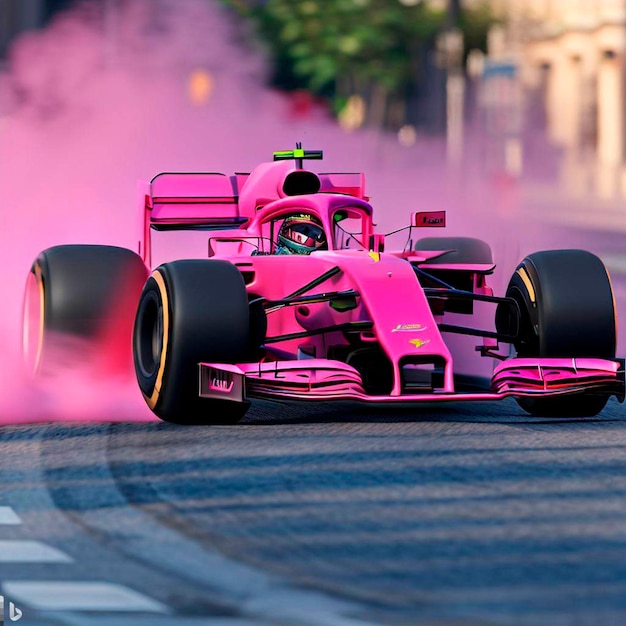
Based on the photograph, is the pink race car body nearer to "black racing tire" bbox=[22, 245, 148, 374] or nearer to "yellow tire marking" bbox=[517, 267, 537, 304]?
"yellow tire marking" bbox=[517, 267, 537, 304]

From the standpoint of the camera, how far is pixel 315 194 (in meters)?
11.3

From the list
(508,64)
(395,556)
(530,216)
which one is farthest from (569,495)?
(508,64)

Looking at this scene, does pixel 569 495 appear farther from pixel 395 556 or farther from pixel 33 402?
pixel 33 402

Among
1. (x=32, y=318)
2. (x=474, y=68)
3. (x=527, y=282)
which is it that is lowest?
(x=32, y=318)

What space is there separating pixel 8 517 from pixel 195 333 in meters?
2.42

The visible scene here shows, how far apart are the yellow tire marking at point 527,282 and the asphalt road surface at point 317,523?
0.72m

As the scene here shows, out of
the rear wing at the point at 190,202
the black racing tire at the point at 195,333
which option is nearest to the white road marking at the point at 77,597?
the black racing tire at the point at 195,333

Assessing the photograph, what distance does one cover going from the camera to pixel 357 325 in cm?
966

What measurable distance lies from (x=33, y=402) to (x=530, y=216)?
47.1 ft

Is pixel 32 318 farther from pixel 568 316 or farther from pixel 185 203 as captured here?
pixel 568 316

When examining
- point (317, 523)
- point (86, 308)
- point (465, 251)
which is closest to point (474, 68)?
point (465, 251)

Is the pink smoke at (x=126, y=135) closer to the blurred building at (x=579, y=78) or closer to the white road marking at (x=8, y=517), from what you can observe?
the white road marking at (x=8, y=517)

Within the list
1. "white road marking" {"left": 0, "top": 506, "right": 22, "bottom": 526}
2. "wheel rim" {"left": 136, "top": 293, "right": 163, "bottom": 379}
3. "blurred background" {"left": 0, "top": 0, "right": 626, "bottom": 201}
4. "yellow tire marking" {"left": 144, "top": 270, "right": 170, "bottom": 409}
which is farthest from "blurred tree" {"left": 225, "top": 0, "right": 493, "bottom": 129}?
"white road marking" {"left": 0, "top": 506, "right": 22, "bottom": 526}

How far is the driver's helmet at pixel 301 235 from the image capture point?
11117 millimetres
